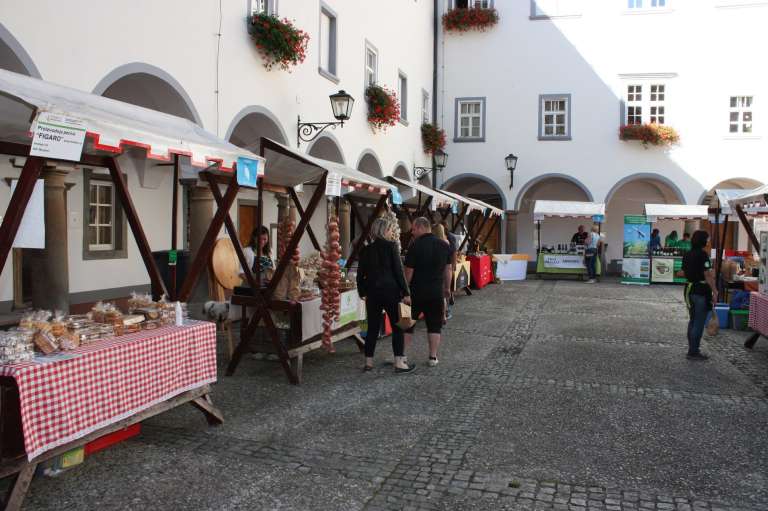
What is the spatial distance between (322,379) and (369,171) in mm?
10968

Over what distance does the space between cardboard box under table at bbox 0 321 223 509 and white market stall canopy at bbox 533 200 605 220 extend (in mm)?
15306

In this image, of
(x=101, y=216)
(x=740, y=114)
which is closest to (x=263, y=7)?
(x=101, y=216)

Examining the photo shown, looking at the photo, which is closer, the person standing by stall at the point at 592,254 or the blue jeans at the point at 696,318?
the blue jeans at the point at 696,318

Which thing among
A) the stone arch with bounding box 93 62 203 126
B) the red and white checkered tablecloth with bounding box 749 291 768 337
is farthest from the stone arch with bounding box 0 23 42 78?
the red and white checkered tablecloth with bounding box 749 291 768 337

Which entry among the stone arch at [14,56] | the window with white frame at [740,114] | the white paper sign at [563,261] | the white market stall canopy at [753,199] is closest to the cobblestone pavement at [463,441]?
the white market stall canopy at [753,199]

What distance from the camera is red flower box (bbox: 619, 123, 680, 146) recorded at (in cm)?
2023

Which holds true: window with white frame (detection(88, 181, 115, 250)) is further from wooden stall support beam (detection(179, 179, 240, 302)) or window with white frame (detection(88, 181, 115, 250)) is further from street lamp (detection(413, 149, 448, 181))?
street lamp (detection(413, 149, 448, 181))

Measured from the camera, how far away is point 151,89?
839cm

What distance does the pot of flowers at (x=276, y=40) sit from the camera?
9.59 m

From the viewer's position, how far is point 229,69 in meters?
9.10

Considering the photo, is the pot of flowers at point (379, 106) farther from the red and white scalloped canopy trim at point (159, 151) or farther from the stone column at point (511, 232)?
the red and white scalloped canopy trim at point (159, 151)

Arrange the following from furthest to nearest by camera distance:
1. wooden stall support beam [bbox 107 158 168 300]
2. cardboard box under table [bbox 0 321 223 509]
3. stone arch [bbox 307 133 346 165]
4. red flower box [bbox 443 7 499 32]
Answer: red flower box [bbox 443 7 499 32] → stone arch [bbox 307 133 346 165] → wooden stall support beam [bbox 107 158 168 300] → cardboard box under table [bbox 0 321 223 509]

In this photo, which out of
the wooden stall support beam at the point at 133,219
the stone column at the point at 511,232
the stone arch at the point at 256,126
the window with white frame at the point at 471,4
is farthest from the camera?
the window with white frame at the point at 471,4

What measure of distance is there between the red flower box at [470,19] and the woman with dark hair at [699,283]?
1588 cm
